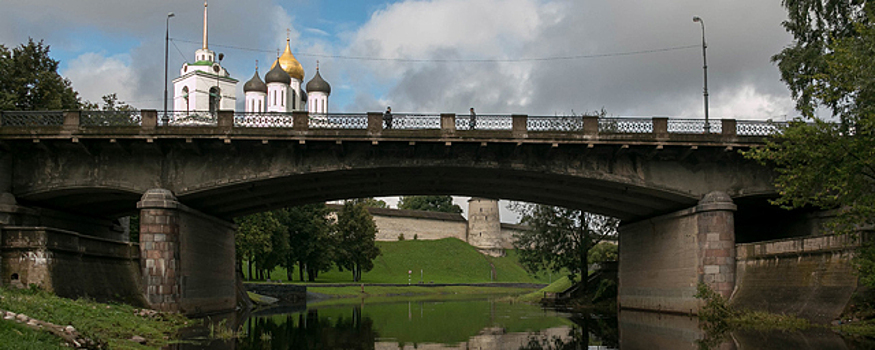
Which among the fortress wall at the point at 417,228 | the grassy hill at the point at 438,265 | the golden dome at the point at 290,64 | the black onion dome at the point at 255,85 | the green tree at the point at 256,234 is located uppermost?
the golden dome at the point at 290,64

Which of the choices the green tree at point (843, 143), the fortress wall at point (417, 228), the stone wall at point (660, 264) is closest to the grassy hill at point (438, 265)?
the fortress wall at point (417, 228)

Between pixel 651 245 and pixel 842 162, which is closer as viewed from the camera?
pixel 842 162

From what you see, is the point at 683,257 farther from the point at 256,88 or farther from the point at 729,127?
the point at 256,88

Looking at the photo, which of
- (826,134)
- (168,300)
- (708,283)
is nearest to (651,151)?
(708,283)

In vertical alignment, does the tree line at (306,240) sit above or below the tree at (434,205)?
below

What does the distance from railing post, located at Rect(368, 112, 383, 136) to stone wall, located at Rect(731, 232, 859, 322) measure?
1525 cm

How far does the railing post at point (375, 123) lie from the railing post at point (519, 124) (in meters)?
5.24

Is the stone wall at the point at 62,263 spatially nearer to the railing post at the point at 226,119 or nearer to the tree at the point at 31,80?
the railing post at the point at 226,119

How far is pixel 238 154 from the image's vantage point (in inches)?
1220

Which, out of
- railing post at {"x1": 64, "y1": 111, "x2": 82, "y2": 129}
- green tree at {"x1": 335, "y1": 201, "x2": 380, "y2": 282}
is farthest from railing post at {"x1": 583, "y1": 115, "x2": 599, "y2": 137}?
green tree at {"x1": 335, "y1": 201, "x2": 380, "y2": 282}

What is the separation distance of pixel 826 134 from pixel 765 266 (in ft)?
25.0

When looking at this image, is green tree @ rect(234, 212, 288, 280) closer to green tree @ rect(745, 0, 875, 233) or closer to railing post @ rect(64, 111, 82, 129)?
railing post @ rect(64, 111, 82, 129)

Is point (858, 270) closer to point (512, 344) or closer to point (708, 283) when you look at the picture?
point (708, 283)

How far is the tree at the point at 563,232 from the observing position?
46.3 metres
